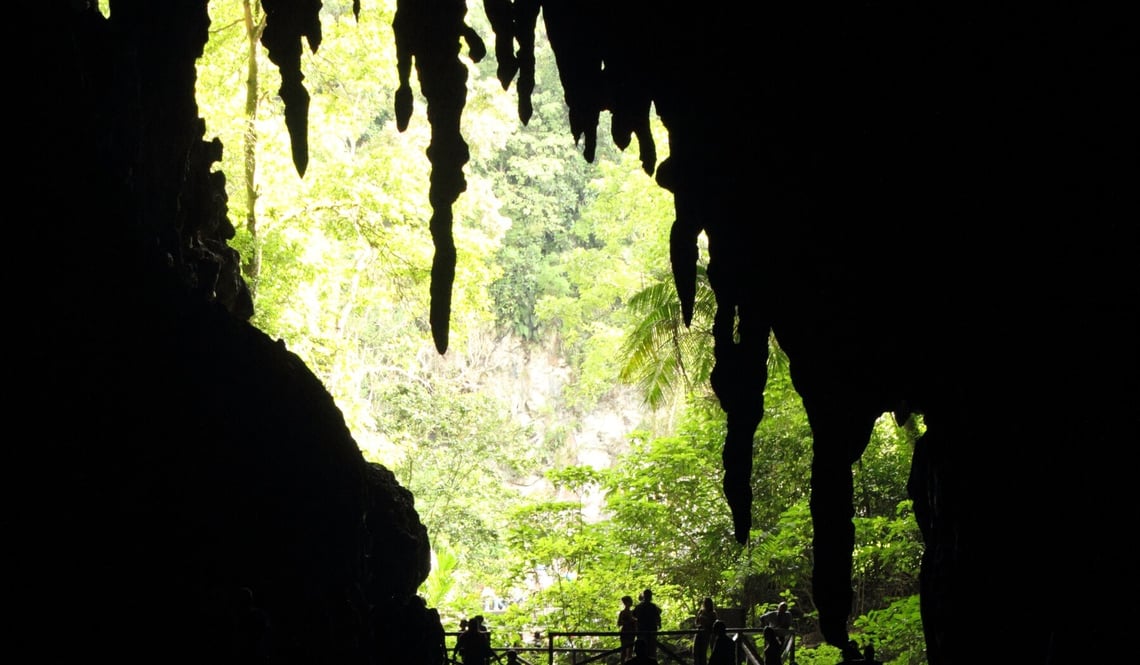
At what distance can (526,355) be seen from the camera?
33938mm

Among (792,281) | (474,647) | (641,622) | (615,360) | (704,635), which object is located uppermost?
(615,360)

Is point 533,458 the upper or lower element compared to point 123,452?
upper

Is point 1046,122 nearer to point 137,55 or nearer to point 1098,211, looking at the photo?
point 1098,211

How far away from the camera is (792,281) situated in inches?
130

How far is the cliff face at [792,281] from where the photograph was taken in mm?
2400

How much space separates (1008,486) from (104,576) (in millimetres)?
4387

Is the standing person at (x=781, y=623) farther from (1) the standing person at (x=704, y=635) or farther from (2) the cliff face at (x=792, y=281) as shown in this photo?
(2) the cliff face at (x=792, y=281)

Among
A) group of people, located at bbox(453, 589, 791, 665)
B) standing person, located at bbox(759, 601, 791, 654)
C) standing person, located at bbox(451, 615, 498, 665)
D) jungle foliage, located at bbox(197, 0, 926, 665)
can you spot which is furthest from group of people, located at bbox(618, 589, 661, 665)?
jungle foliage, located at bbox(197, 0, 926, 665)

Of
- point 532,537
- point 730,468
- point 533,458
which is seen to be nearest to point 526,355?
point 533,458

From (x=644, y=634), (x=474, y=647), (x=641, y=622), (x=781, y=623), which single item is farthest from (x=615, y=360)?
(x=474, y=647)

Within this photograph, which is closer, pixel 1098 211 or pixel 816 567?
pixel 1098 211

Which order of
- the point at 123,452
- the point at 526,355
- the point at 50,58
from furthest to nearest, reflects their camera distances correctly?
the point at 526,355 → the point at 123,452 → the point at 50,58

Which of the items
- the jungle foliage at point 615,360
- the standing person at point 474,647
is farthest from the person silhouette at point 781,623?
the standing person at point 474,647

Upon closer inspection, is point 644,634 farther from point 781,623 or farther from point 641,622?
point 781,623
